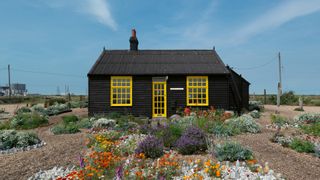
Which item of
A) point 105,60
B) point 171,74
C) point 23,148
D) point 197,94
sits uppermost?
point 105,60

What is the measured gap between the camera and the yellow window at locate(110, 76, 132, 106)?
15344 millimetres

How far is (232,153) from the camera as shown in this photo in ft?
17.7

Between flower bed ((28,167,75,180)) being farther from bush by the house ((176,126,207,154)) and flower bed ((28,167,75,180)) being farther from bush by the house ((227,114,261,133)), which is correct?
bush by the house ((227,114,261,133))

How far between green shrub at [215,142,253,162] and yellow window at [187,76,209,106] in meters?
9.82

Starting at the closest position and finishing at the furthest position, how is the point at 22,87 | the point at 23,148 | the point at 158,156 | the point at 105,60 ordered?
1. the point at 158,156
2. the point at 23,148
3. the point at 105,60
4. the point at 22,87

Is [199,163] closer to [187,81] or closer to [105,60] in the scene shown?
[187,81]

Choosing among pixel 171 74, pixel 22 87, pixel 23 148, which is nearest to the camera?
pixel 23 148

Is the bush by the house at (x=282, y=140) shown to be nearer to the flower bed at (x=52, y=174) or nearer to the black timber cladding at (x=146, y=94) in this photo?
the flower bed at (x=52, y=174)

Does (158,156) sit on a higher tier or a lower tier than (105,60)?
lower

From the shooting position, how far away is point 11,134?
7.36 m

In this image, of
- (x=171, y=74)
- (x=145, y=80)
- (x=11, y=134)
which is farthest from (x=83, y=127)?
(x=171, y=74)

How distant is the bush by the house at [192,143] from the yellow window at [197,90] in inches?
359

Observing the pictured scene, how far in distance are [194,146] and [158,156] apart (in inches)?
35.8

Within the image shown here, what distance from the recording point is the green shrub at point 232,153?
5.34 meters
